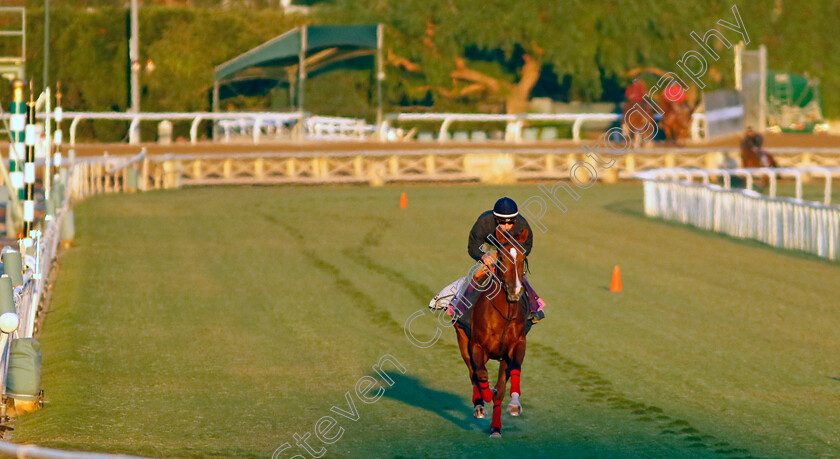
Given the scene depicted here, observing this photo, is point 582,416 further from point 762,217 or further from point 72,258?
point 762,217

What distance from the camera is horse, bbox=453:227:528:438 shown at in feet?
27.8

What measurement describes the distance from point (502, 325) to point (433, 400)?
72.5 inches

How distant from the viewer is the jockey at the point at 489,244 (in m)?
8.75

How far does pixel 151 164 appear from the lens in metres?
36.0

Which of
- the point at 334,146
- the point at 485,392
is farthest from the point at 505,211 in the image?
the point at 334,146

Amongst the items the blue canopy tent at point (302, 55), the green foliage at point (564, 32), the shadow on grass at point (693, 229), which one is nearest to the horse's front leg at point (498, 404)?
the shadow on grass at point (693, 229)

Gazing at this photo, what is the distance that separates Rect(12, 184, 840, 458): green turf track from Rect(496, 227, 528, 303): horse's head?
1091 mm

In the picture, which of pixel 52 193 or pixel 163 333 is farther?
pixel 52 193

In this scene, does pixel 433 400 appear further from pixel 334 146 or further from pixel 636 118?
pixel 636 118

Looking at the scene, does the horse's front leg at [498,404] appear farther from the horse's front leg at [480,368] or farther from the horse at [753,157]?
the horse at [753,157]

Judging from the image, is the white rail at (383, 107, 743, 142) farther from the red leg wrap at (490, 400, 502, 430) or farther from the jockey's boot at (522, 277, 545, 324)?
the red leg wrap at (490, 400, 502, 430)

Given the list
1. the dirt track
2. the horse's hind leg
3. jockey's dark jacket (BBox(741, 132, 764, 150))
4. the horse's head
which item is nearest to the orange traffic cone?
the horse's hind leg

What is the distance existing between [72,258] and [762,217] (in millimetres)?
11409

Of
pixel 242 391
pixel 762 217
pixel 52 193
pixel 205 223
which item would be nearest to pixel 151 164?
pixel 205 223
